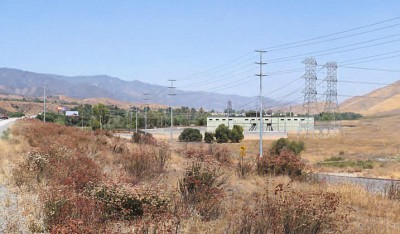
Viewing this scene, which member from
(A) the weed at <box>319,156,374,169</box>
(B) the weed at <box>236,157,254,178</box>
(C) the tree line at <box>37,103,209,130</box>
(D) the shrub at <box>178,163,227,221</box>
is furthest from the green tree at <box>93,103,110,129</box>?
(D) the shrub at <box>178,163,227,221</box>

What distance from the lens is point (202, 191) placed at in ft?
36.2

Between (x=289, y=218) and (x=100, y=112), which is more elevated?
(x=100, y=112)

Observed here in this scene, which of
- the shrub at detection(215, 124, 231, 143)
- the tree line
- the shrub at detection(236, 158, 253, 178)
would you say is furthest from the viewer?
the tree line

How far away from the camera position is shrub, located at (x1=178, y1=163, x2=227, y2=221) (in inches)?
391

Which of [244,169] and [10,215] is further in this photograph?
[244,169]

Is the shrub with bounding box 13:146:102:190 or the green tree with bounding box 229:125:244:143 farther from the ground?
the shrub with bounding box 13:146:102:190

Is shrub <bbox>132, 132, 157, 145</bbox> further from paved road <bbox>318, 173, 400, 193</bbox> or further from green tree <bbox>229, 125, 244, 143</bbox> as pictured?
green tree <bbox>229, 125, 244, 143</bbox>

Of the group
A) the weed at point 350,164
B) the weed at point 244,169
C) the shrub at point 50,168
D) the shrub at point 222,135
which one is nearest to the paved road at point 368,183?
the weed at point 244,169

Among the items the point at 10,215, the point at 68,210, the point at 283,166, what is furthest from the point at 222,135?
the point at 68,210

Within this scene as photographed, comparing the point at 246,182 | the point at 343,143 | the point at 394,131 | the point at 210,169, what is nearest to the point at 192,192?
the point at 210,169

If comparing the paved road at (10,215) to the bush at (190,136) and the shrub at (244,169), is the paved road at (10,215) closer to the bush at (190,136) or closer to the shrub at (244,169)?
the shrub at (244,169)

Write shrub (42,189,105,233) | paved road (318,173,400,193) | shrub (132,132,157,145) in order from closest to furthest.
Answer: shrub (42,189,105,233), paved road (318,173,400,193), shrub (132,132,157,145)

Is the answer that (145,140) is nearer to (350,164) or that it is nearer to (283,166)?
(283,166)

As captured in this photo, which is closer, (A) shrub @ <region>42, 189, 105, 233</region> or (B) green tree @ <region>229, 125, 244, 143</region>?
(A) shrub @ <region>42, 189, 105, 233</region>
